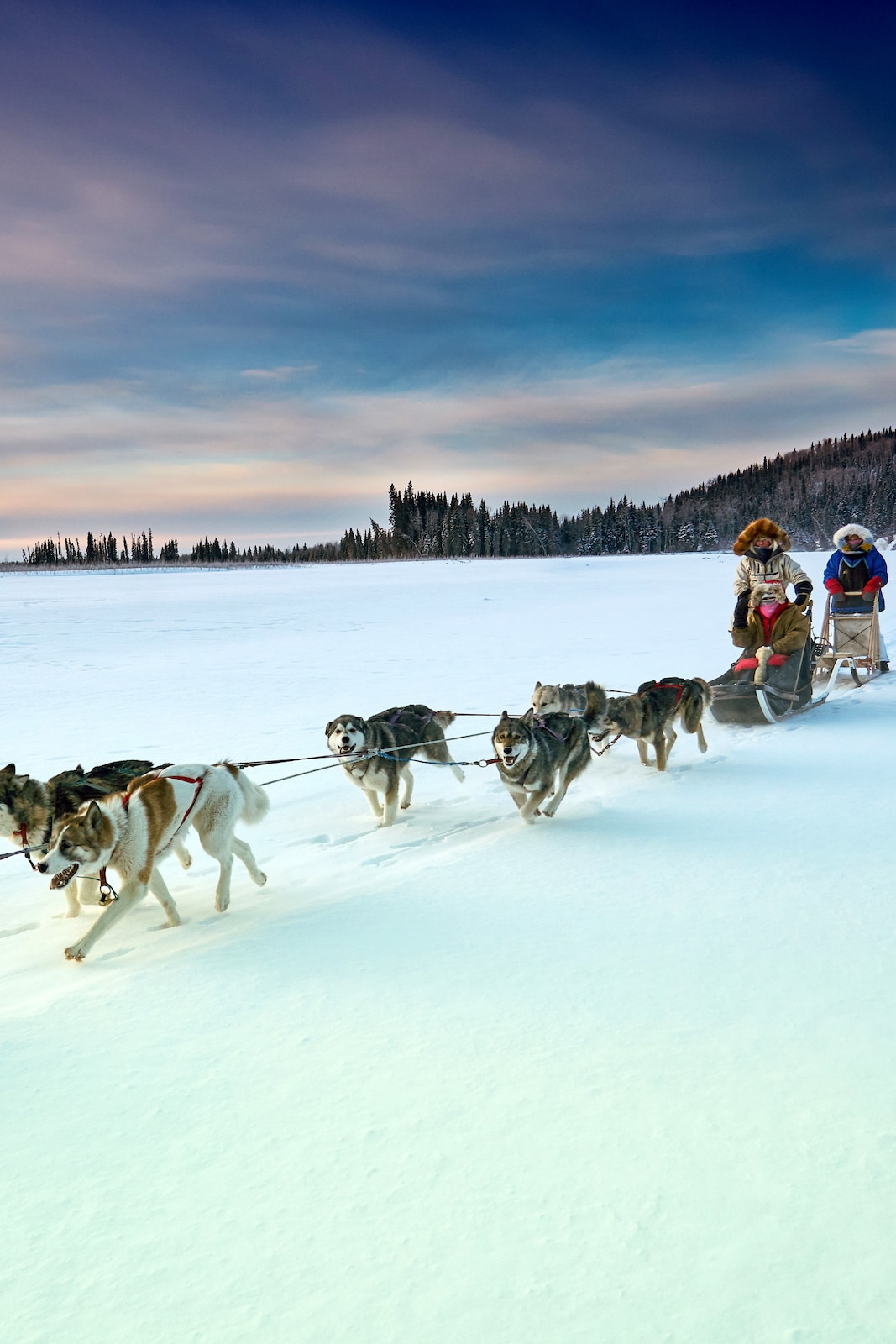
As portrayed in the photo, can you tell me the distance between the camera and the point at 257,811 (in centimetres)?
398

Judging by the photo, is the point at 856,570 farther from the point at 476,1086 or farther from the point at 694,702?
the point at 476,1086

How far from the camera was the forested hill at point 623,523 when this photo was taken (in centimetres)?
9881

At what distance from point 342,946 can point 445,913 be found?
0.51 metres

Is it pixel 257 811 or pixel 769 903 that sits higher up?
pixel 257 811

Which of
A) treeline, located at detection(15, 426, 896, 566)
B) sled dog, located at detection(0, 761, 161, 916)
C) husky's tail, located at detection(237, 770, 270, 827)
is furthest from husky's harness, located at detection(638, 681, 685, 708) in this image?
treeline, located at detection(15, 426, 896, 566)

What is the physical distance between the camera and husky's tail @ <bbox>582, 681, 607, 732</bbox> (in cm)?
599

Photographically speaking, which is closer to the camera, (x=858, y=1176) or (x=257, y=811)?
(x=858, y=1176)

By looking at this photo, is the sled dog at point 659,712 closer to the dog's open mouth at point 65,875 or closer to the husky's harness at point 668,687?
the husky's harness at point 668,687

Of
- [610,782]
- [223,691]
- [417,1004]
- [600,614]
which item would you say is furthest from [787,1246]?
[600,614]

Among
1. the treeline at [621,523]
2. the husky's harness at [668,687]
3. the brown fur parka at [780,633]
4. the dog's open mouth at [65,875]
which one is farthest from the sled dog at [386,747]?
the treeline at [621,523]

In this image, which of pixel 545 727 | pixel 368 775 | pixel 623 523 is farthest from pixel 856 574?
pixel 623 523

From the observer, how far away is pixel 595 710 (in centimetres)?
602

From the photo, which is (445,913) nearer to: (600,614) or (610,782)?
(610,782)

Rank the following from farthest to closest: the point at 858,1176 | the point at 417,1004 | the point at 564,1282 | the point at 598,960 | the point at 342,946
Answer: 1. the point at 342,946
2. the point at 598,960
3. the point at 417,1004
4. the point at 858,1176
5. the point at 564,1282
